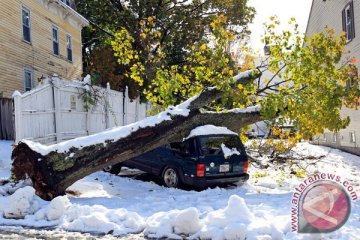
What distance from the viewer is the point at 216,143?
1052cm

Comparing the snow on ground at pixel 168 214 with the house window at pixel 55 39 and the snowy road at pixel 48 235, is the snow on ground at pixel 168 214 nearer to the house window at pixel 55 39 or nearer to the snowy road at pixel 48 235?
the snowy road at pixel 48 235

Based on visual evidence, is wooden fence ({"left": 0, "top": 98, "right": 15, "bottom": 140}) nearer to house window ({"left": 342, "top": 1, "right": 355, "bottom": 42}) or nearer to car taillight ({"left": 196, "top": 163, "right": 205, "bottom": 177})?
car taillight ({"left": 196, "top": 163, "right": 205, "bottom": 177})

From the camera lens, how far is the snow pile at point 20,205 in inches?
275

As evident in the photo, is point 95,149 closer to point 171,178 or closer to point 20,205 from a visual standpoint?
point 20,205

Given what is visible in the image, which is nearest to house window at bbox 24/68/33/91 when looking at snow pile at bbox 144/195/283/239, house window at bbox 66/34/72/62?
house window at bbox 66/34/72/62

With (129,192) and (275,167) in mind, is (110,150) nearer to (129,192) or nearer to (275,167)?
(129,192)

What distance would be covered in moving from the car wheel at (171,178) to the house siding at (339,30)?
29.9 feet

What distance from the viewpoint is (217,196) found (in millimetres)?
9047

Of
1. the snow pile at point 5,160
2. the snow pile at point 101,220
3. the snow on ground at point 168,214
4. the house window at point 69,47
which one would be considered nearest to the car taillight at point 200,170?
the snow on ground at point 168,214

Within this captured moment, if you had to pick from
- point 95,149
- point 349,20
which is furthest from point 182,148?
point 349,20

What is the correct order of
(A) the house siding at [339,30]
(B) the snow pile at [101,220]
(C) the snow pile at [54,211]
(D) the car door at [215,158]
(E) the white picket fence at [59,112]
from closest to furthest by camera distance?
(B) the snow pile at [101,220] < (C) the snow pile at [54,211] < (D) the car door at [215,158] < (E) the white picket fence at [59,112] < (A) the house siding at [339,30]

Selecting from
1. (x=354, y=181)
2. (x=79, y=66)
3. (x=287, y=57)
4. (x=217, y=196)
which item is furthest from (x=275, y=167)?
(x=79, y=66)

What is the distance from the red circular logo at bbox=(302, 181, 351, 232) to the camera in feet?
18.8

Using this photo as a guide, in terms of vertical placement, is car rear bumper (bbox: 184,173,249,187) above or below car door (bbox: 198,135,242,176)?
below
